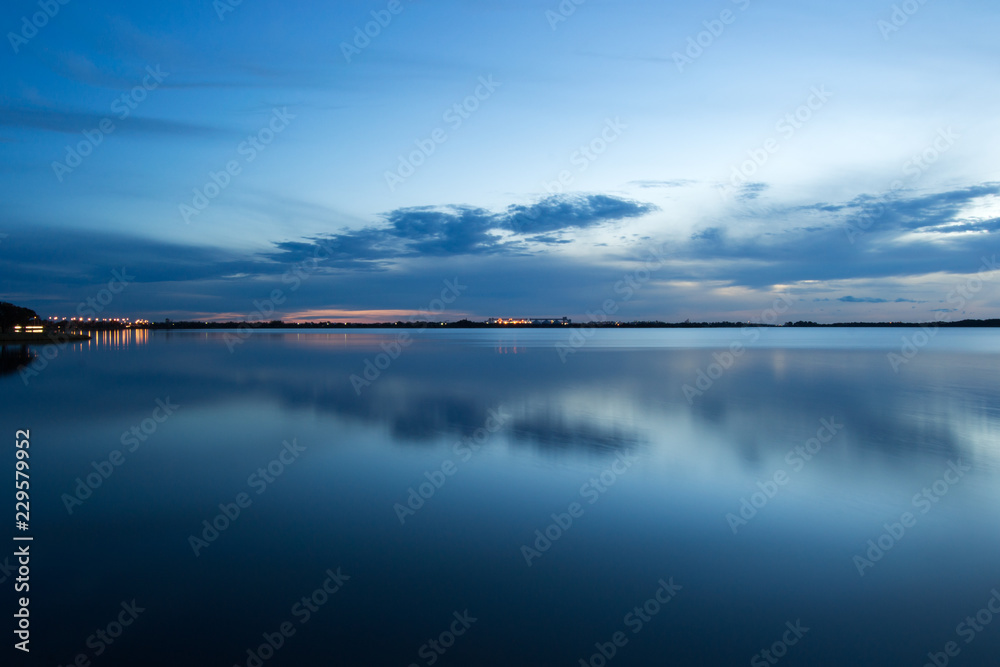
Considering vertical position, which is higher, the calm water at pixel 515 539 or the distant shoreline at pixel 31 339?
the distant shoreline at pixel 31 339

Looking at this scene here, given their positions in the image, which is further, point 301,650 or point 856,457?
point 856,457

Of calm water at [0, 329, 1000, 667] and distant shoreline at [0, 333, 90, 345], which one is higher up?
distant shoreline at [0, 333, 90, 345]

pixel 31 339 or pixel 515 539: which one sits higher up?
pixel 31 339

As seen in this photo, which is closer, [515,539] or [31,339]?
[515,539]

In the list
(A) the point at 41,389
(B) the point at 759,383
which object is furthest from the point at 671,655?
(A) the point at 41,389

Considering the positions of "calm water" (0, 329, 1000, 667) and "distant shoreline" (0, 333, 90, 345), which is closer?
"calm water" (0, 329, 1000, 667)

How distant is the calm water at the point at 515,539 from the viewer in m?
Result: 4.14

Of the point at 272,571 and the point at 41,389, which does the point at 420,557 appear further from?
the point at 41,389

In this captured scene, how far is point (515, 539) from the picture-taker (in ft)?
20.1

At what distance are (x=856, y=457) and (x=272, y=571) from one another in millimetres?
9409

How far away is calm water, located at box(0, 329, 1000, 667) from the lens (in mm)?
4137

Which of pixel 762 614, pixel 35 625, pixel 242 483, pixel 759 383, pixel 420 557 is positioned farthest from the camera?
pixel 759 383

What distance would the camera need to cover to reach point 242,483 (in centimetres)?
822

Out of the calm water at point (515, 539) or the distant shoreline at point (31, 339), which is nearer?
the calm water at point (515, 539)
